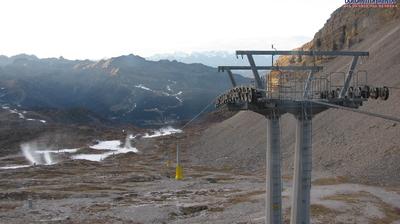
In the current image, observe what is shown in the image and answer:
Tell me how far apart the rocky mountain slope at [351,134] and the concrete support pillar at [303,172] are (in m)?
36.0

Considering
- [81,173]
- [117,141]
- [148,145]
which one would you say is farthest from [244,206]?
[117,141]

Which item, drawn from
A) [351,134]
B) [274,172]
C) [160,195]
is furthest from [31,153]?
[274,172]

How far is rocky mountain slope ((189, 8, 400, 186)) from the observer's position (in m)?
61.8

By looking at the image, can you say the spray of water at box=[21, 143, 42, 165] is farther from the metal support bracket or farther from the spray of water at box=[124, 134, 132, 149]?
the metal support bracket

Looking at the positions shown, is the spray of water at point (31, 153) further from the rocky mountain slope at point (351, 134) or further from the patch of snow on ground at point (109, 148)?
the rocky mountain slope at point (351, 134)

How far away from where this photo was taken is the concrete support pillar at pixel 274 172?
25.3 meters

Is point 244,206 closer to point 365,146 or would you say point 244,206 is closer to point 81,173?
point 365,146

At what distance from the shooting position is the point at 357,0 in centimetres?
13450

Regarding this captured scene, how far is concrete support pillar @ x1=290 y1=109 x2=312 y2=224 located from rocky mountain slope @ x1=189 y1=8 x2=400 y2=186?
118ft

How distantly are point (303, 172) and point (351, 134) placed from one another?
50284 mm

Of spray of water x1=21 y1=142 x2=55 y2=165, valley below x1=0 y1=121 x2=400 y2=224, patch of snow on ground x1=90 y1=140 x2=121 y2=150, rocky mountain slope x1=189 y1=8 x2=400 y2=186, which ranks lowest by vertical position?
patch of snow on ground x1=90 y1=140 x2=121 y2=150

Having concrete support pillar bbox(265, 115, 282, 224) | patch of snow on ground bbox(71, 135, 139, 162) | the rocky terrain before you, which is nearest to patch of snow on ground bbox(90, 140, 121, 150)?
patch of snow on ground bbox(71, 135, 139, 162)

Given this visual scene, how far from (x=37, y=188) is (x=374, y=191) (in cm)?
4265

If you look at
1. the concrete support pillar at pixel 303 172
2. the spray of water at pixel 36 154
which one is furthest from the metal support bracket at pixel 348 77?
the spray of water at pixel 36 154
